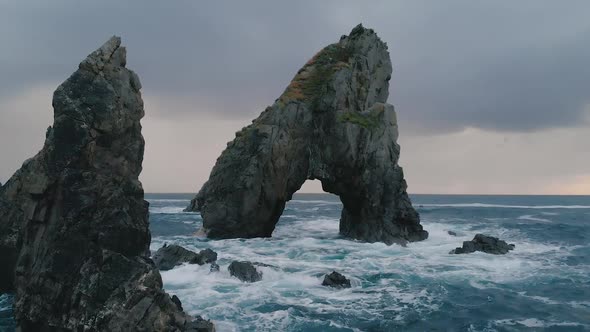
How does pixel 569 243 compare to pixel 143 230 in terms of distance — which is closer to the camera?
pixel 143 230

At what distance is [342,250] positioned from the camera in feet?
130

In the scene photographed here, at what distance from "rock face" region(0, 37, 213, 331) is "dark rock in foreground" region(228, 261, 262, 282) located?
31.3 feet

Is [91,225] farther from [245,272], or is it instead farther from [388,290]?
[388,290]

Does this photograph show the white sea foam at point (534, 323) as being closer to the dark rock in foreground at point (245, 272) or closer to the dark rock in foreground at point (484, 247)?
the dark rock in foreground at point (245, 272)

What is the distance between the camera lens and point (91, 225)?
1755cm

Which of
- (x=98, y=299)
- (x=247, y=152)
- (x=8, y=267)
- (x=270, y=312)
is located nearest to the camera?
(x=98, y=299)

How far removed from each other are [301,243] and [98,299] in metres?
28.7

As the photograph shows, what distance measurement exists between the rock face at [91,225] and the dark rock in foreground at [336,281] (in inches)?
411

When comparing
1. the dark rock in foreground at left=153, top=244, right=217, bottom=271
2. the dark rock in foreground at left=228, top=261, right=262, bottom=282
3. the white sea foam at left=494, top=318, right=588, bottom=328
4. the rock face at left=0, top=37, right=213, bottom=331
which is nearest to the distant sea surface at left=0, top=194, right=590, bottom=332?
the white sea foam at left=494, top=318, right=588, bottom=328

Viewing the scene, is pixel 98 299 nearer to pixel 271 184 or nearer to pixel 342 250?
pixel 342 250

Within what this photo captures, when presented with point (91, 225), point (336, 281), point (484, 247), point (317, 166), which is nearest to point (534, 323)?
point (336, 281)

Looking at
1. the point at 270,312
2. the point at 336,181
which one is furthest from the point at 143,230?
the point at 336,181

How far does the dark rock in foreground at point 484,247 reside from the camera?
3893cm

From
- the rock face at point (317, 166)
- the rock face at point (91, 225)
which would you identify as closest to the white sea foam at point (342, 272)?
the rock face at point (317, 166)
